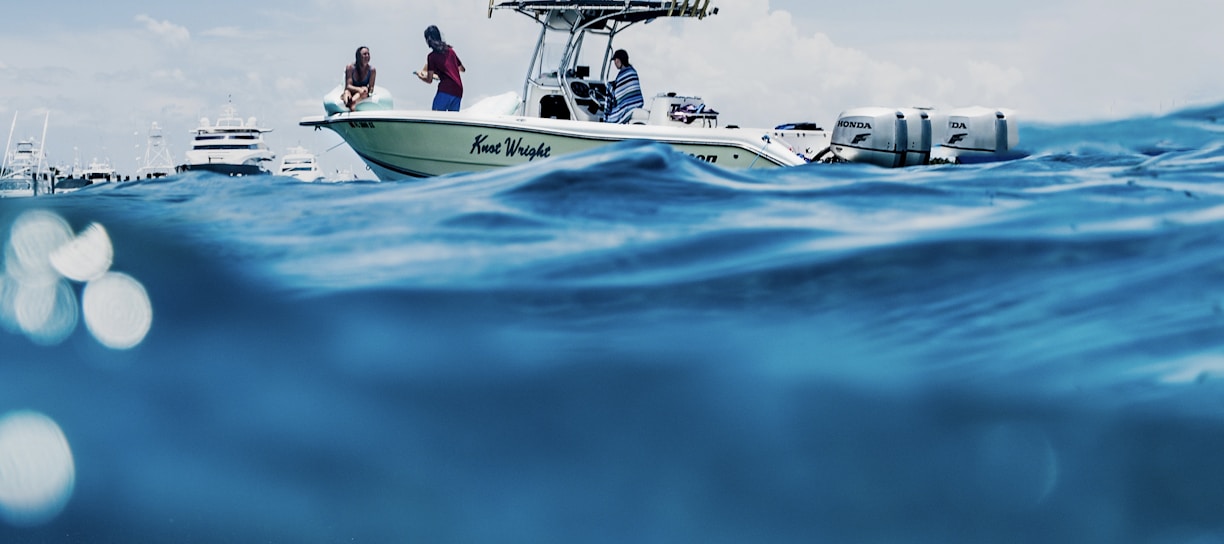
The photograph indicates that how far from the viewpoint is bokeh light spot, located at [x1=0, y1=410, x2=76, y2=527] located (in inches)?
113

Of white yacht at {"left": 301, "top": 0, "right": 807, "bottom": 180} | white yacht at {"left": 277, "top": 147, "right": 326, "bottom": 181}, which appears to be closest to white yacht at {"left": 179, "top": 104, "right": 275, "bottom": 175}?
white yacht at {"left": 277, "top": 147, "right": 326, "bottom": 181}

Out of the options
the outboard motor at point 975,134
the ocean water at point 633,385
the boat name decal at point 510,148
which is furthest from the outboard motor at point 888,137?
the ocean water at point 633,385

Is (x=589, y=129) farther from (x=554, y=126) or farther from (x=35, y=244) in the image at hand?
(x=35, y=244)

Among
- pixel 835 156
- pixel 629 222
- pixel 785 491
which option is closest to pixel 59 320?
pixel 629 222

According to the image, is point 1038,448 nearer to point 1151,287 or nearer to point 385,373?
point 1151,287

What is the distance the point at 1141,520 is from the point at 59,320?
3860 millimetres

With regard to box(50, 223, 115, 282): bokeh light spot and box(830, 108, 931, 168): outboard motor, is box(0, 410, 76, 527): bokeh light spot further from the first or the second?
box(830, 108, 931, 168): outboard motor

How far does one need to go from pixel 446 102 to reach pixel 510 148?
5.05ft

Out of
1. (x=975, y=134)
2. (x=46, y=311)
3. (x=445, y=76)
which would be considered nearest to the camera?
(x=46, y=311)

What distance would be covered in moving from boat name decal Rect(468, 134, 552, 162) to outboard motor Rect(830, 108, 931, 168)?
137 inches

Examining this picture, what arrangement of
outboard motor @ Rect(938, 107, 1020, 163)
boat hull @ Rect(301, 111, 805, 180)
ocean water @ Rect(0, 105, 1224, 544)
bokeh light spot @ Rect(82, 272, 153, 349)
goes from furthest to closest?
boat hull @ Rect(301, 111, 805, 180) → outboard motor @ Rect(938, 107, 1020, 163) → bokeh light spot @ Rect(82, 272, 153, 349) → ocean water @ Rect(0, 105, 1224, 544)

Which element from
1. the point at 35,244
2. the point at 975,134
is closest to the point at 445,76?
the point at 975,134

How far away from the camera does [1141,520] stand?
274 centimetres

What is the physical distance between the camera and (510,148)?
11.4 metres
